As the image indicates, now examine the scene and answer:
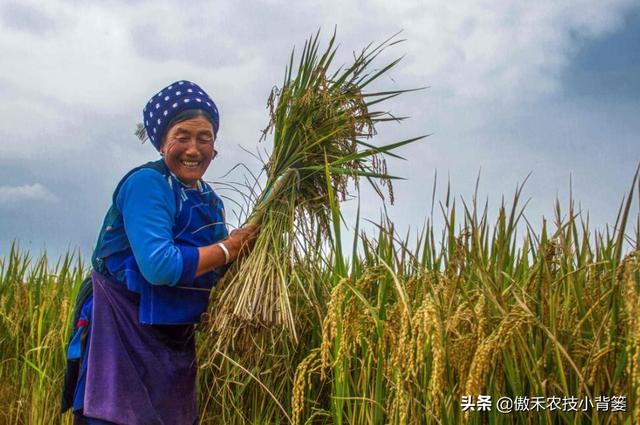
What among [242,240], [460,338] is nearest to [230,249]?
[242,240]

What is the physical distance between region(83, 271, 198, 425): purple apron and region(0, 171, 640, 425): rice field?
0.19m

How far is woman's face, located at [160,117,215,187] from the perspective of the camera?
2.59 meters

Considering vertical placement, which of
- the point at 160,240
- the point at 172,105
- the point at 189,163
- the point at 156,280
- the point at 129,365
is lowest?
the point at 129,365

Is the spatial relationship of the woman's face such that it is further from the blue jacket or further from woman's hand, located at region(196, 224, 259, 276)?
woman's hand, located at region(196, 224, 259, 276)

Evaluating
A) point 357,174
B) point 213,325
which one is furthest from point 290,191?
point 213,325

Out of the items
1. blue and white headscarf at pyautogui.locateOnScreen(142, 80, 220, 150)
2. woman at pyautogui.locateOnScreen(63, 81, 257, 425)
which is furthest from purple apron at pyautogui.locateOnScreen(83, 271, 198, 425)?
blue and white headscarf at pyautogui.locateOnScreen(142, 80, 220, 150)

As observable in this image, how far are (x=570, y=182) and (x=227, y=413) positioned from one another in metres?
1.63

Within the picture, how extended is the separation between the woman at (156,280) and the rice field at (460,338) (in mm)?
179

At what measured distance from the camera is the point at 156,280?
2357 mm

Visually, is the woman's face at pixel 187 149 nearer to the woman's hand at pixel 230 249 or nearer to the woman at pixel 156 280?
the woman at pixel 156 280

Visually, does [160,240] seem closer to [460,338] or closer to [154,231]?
[154,231]

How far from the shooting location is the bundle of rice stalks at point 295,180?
8.54 feet

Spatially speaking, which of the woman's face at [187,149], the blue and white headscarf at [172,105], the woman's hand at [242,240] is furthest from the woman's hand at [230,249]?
the blue and white headscarf at [172,105]

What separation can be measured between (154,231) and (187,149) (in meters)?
0.38
